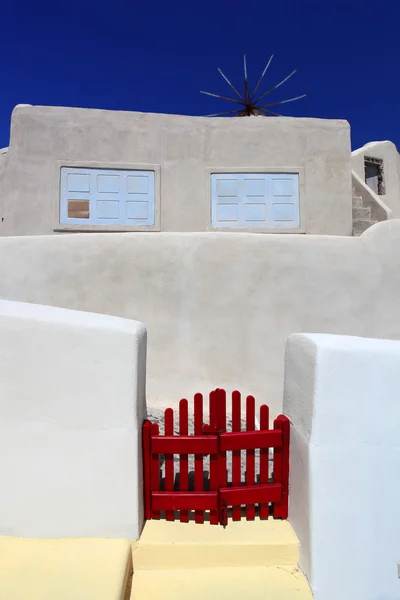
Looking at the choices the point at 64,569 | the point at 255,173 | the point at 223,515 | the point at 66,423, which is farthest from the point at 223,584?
the point at 255,173

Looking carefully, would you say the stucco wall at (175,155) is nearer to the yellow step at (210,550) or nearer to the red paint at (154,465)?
the red paint at (154,465)

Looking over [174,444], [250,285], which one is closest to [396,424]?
[174,444]

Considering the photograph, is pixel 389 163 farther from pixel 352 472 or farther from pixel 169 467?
pixel 169 467

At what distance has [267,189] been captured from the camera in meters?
8.32

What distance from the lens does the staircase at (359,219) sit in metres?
9.19

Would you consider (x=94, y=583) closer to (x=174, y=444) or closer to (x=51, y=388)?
(x=174, y=444)

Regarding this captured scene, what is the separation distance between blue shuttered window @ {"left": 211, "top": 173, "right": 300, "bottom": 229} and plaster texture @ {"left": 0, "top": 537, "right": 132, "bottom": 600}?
6.62 meters

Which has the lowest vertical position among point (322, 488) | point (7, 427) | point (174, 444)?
point (322, 488)

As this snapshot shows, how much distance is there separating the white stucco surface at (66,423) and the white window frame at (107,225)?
566cm

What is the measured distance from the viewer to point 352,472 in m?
2.58

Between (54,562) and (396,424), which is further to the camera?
(396,424)

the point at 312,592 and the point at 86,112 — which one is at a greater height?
the point at 86,112

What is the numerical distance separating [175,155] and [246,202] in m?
1.78

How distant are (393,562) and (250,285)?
372 cm
